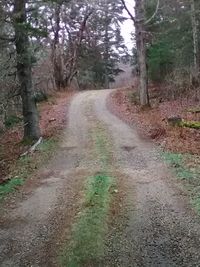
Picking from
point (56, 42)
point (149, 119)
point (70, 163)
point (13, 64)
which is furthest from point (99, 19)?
point (70, 163)

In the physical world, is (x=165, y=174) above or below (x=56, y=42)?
below

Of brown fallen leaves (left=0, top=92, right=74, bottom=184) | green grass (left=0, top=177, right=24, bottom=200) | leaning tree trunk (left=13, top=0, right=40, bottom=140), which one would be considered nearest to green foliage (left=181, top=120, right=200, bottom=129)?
brown fallen leaves (left=0, top=92, right=74, bottom=184)

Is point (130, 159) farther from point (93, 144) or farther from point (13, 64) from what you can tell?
point (13, 64)

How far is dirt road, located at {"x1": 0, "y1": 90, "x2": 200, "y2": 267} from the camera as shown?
6801 mm

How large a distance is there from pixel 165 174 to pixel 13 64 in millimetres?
8038

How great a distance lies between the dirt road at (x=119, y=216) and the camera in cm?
680

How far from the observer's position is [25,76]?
16.2m

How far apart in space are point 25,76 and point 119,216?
30.6 ft

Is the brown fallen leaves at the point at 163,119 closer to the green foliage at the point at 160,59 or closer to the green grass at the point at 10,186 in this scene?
the green foliage at the point at 160,59

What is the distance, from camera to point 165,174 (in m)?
11.1

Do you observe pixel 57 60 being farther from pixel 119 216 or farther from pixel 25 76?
pixel 119 216

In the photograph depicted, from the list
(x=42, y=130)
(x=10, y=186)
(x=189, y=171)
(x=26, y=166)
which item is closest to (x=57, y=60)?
(x=42, y=130)

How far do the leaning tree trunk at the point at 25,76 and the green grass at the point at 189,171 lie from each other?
19.5ft

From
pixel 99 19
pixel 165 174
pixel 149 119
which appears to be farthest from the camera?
pixel 99 19
